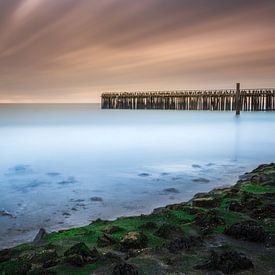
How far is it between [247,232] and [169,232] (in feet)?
2.74

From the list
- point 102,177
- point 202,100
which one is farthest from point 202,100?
point 102,177

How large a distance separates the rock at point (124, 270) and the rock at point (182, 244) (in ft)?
2.06

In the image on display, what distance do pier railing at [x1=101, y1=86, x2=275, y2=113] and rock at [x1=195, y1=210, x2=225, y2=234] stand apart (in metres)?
33.4

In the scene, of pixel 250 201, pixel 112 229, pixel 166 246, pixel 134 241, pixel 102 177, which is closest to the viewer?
pixel 166 246

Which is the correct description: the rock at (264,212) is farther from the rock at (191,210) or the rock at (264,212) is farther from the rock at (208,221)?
the rock at (191,210)

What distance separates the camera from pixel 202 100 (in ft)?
141

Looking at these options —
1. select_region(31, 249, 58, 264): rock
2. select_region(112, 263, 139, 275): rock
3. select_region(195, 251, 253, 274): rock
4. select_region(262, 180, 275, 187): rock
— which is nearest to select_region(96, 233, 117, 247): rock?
select_region(31, 249, 58, 264): rock

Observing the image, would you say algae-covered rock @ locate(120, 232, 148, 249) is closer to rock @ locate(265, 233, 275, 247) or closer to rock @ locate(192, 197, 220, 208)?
rock @ locate(265, 233, 275, 247)

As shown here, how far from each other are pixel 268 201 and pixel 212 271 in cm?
258

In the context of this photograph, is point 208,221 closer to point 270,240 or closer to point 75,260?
point 270,240

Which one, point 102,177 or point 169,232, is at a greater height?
point 169,232

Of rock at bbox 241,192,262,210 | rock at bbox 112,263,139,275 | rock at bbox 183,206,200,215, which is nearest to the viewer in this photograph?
rock at bbox 112,263,139,275

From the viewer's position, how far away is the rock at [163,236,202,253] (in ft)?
11.9

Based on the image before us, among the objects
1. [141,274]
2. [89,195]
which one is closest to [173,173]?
[89,195]
